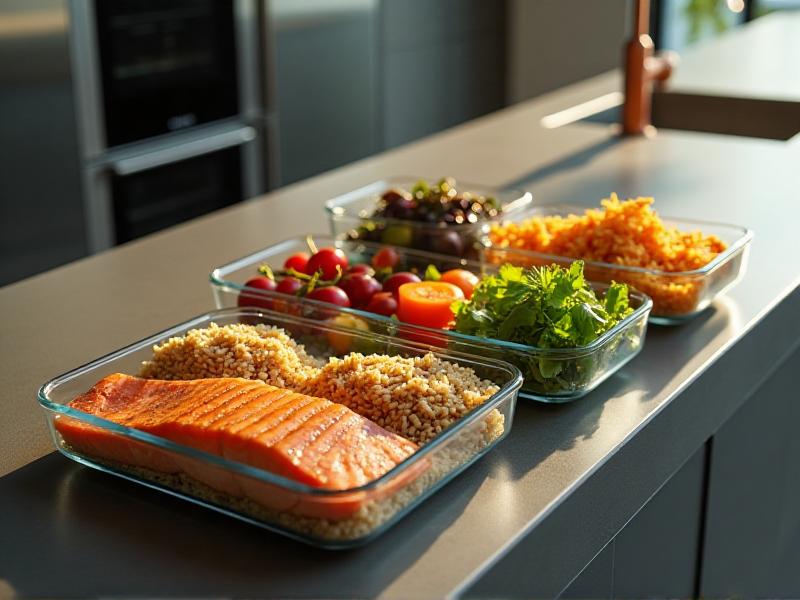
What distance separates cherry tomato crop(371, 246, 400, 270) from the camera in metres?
1.40

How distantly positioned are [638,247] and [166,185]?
7.39 ft

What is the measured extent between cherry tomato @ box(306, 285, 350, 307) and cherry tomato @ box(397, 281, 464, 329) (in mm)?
65

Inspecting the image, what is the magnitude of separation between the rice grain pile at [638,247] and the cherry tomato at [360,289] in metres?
0.20

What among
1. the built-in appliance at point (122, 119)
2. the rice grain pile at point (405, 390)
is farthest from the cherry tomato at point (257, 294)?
the built-in appliance at point (122, 119)

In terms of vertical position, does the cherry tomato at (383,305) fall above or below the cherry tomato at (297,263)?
below

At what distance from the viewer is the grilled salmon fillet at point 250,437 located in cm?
84

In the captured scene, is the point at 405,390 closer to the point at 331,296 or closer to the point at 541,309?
the point at 541,309

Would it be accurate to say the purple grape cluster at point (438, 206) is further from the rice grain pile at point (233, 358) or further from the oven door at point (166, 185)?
the oven door at point (166, 185)

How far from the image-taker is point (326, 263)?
1342mm

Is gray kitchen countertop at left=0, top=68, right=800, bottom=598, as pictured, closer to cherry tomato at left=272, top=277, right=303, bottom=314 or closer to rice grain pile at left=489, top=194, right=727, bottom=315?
rice grain pile at left=489, top=194, right=727, bottom=315

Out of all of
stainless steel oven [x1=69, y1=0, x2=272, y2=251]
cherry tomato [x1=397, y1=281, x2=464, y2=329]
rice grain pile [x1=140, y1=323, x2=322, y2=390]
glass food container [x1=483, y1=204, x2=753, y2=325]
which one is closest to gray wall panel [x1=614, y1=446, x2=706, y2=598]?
glass food container [x1=483, y1=204, x2=753, y2=325]

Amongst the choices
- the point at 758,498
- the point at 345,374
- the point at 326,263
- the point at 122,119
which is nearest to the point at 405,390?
the point at 345,374

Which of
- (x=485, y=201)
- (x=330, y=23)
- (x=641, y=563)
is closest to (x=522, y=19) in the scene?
(x=330, y=23)

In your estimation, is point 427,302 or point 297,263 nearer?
point 427,302
